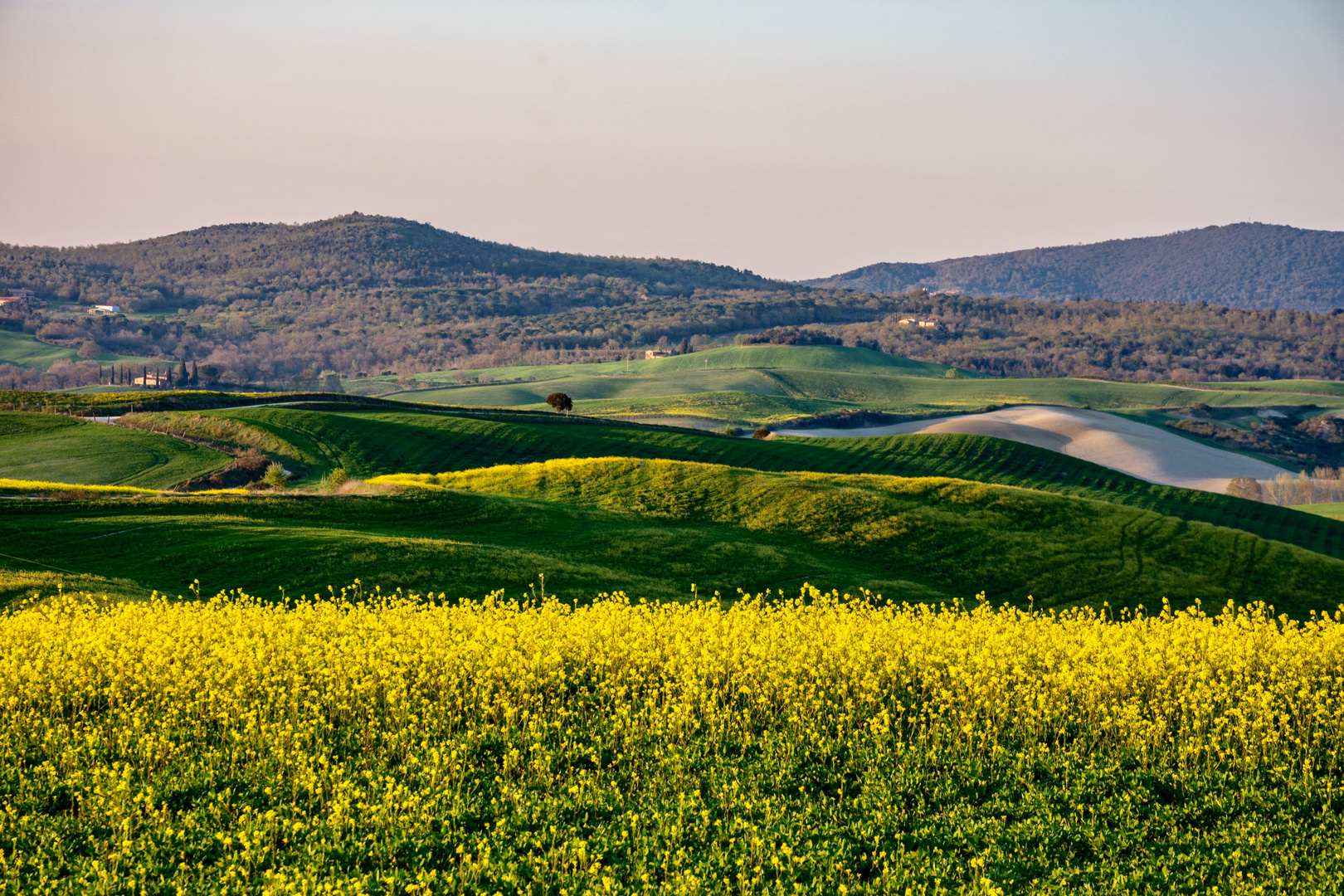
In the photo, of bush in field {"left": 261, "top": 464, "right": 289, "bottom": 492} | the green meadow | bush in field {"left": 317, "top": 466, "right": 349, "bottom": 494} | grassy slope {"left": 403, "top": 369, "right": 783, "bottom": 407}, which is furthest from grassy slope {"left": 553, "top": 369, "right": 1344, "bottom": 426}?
bush in field {"left": 261, "top": 464, "right": 289, "bottom": 492}

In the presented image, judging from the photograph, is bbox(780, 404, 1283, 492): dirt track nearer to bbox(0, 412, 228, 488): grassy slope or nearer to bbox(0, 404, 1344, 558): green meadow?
bbox(0, 404, 1344, 558): green meadow

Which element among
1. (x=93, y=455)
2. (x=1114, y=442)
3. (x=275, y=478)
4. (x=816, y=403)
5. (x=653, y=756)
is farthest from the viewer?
(x=816, y=403)

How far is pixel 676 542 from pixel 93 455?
133ft

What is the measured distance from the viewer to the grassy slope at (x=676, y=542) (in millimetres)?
27031

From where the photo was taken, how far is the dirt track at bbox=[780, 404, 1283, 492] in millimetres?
→ 113938

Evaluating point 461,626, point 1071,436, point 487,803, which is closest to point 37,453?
point 461,626

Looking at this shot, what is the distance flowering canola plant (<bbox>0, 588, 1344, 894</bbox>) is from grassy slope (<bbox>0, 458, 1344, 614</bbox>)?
33.2ft

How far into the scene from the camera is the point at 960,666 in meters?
14.4

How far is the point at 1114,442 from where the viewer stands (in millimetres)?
125250

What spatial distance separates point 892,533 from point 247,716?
2985 cm

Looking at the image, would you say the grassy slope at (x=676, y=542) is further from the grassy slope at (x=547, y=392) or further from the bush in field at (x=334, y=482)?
the grassy slope at (x=547, y=392)

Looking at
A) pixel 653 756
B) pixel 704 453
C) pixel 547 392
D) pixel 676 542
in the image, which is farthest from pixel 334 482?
pixel 547 392

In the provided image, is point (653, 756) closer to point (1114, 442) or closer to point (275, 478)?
point (275, 478)

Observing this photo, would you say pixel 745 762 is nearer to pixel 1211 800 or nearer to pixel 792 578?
pixel 1211 800
